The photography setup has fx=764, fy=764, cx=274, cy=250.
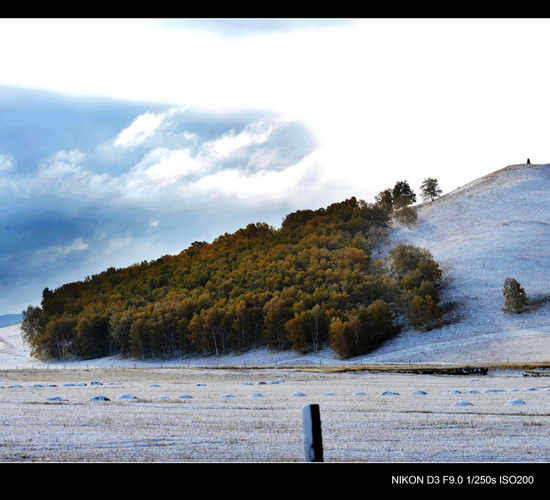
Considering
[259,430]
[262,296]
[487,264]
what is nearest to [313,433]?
[259,430]

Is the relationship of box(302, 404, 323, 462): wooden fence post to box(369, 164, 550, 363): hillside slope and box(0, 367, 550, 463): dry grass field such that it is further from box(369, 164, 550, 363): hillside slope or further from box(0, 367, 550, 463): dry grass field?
box(369, 164, 550, 363): hillside slope

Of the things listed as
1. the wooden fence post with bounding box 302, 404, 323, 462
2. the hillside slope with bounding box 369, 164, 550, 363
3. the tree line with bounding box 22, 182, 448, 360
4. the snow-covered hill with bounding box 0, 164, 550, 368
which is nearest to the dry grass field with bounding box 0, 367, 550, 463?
the wooden fence post with bounding box 302, 404, 323, 462

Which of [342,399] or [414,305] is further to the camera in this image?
[414,305]

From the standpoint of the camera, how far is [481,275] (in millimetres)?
131500

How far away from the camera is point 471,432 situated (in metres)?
22.5

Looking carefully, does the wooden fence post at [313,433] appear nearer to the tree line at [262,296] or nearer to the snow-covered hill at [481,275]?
the snow-covered hill at [481,275]

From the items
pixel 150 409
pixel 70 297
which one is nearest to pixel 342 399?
pixel 150 409

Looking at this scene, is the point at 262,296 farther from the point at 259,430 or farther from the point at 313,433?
the point at 313,433

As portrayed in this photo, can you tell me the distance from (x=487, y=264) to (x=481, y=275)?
5.96 meters

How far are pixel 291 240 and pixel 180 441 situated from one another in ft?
488

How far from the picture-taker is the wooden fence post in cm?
1227

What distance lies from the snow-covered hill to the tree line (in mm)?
4034
